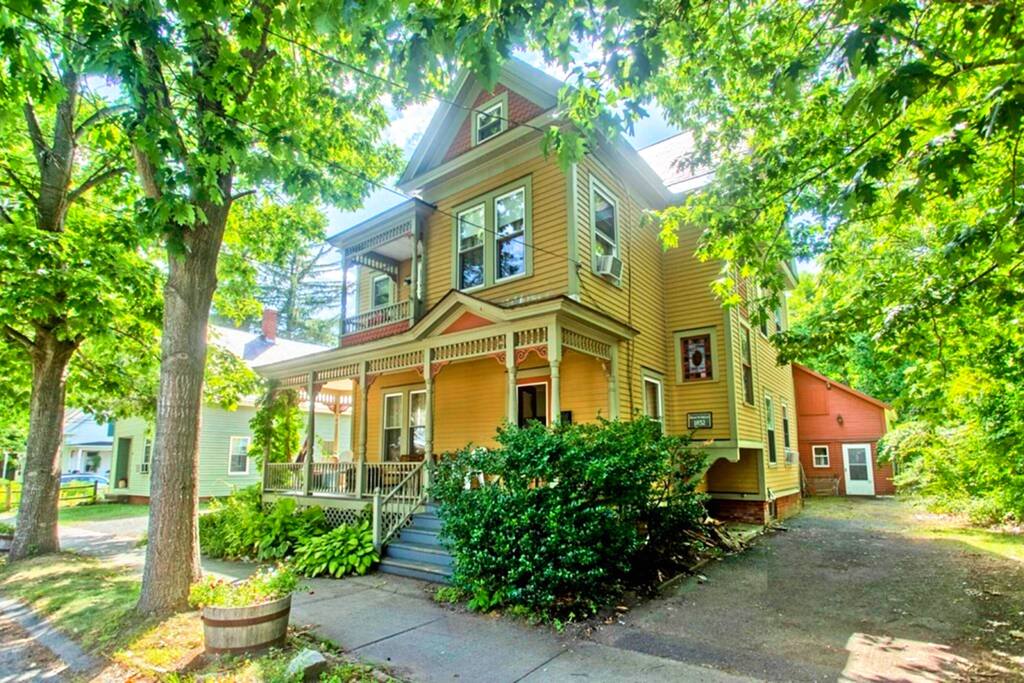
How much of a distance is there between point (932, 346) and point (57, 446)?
15.3m

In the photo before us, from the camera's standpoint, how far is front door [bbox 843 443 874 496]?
2252 cm

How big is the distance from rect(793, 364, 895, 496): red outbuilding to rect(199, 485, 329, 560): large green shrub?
67.4 feet

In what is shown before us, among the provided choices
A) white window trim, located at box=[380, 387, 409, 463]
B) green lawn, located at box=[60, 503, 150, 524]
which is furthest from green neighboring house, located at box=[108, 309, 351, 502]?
white window trim, located at box=[380, 387, 409, 463]

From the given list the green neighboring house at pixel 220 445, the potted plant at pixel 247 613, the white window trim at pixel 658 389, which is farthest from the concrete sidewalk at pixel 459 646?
the green neighboring house at pixel 220 445

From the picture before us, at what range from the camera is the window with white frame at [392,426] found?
13.8 metres

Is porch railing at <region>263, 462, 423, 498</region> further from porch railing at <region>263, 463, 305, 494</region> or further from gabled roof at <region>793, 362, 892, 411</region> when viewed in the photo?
gabled roof at <region>793, 362, 892, 411</region>

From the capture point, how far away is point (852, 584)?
7.85 metres

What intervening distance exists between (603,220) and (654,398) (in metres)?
4.16

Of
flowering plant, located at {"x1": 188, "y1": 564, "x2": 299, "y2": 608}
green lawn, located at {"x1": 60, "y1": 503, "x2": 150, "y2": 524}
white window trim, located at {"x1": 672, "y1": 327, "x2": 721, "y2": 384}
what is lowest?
green lawn, located at {"x1": 60, "y1": 503, "x2": 150, "y2": 524}

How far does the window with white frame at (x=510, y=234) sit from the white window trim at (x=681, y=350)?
472 cm

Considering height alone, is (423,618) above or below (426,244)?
below

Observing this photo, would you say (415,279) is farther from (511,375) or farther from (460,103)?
(511,375)

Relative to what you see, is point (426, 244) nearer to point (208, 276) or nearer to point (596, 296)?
point (596, 296)

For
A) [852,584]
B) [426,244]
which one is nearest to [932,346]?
[852,584]
